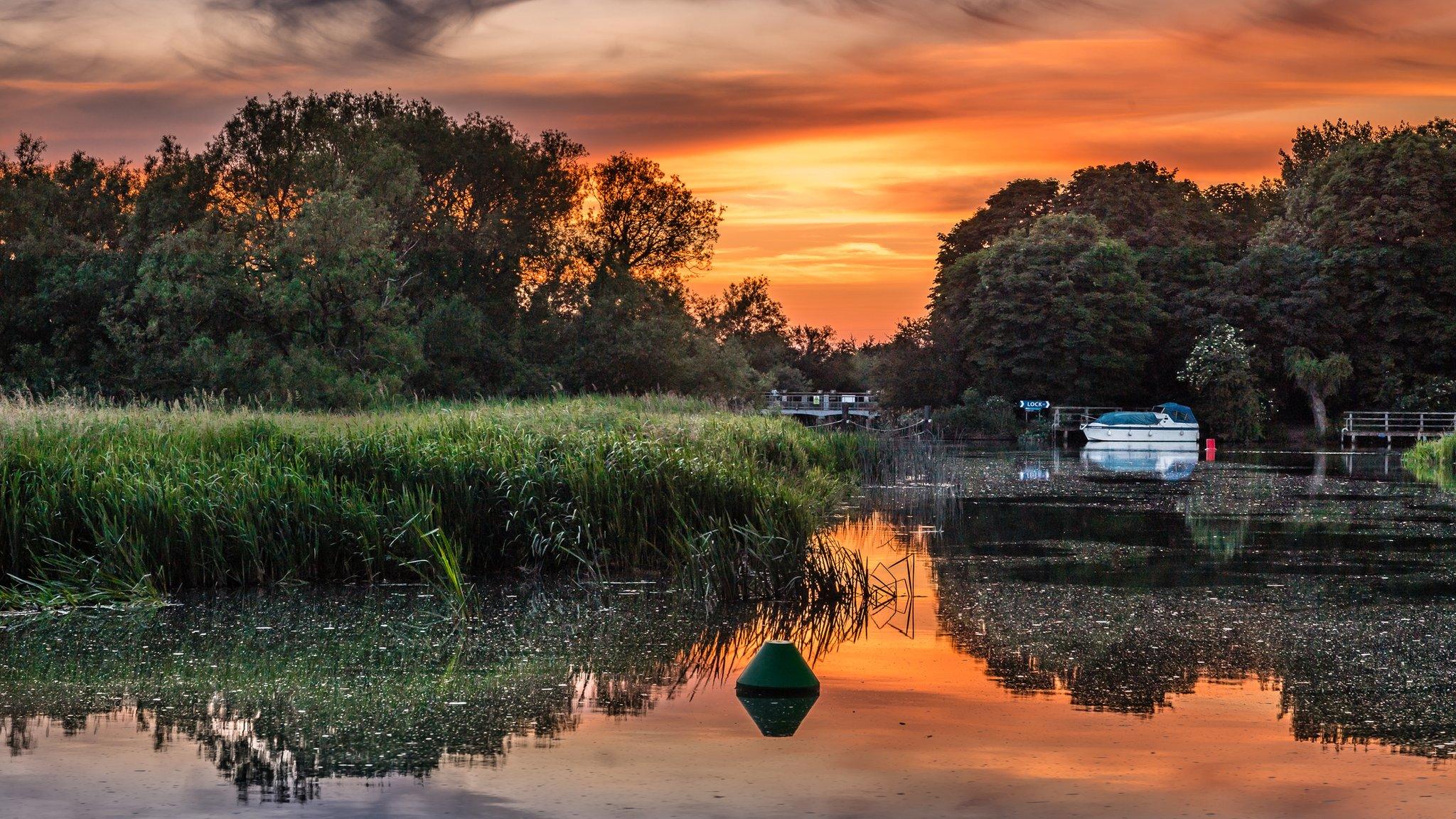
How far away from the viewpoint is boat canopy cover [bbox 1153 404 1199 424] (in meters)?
50.8

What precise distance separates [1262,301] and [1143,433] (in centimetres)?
1184

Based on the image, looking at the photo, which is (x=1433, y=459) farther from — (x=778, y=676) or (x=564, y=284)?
(x=778, y=676)

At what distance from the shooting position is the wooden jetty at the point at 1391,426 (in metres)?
52.6

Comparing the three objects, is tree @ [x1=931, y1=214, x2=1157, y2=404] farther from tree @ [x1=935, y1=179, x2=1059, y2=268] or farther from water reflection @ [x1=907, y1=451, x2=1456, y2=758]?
water reflection @ [x1=907, y1=451, x2=1456, y2=758]

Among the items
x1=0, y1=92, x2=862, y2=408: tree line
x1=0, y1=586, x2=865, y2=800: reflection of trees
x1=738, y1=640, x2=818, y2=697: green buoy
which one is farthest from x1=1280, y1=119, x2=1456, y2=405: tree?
x1=738, y1=640, x2=818, y2=697: green buoy

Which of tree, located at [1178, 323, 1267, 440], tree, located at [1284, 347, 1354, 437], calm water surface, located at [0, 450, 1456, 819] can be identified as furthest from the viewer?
tree, located at [1284, 347, 1354, 437]

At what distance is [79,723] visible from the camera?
719 centimetres

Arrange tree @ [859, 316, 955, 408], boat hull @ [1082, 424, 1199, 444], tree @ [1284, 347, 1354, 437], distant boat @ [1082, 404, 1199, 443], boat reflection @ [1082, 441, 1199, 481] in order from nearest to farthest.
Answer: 1. boat reflection @ [1082, 441, 1199, 481]
2. boat hull @ [1082, 424, 1199, 444]
3. distant boat @ [1082, 404, 1199, 443]
4. tree @ [1284, 347, 1354, 437]
5. tree @ [859, 316, 955, 408]

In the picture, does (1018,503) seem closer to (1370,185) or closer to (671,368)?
(671,368)

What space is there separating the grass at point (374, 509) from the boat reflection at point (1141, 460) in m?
18.4

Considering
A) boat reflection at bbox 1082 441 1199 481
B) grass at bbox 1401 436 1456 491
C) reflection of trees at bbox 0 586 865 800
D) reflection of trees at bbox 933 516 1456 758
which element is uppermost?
grass at bbox 1401 436 1456 491

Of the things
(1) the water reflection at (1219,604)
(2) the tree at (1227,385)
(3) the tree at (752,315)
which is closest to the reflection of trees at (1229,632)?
(1) the water reflection at (1219,604)

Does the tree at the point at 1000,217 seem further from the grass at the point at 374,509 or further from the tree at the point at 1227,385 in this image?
the grass at the point at 374,509

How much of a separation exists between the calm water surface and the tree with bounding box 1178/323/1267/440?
42698 millimetres
